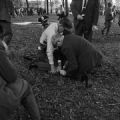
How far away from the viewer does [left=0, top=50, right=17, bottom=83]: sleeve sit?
2064 millimetres

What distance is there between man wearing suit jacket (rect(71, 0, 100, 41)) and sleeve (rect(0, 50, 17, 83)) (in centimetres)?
340

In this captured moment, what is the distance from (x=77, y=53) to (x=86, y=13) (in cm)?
163

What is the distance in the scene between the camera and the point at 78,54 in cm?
407

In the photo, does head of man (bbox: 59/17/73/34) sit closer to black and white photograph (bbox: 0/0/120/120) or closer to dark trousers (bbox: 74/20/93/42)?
black and white photograph (bbox: 0/0/120/120)

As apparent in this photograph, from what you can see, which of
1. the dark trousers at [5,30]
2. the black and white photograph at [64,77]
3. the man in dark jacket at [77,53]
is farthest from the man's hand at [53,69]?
the dark trousers at [5,30]

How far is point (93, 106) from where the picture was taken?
132 inches

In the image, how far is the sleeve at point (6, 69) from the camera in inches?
81.3

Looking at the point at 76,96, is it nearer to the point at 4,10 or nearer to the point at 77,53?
the point at 77,53

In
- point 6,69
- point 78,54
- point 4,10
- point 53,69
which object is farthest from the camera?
point 53,69

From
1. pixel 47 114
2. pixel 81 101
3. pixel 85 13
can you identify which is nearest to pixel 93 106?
pixel 81 101

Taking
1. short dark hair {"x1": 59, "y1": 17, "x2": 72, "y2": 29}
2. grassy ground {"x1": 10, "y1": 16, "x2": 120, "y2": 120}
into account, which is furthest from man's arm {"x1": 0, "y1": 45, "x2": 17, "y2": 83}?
short dark hair {"x1": 59, "y1": 17, "x2": 72, "y2": 29}

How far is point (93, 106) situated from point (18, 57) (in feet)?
9.53

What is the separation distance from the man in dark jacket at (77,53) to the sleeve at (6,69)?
72.9 inches

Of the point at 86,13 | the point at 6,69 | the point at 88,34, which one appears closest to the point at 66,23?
the point at 86,13
